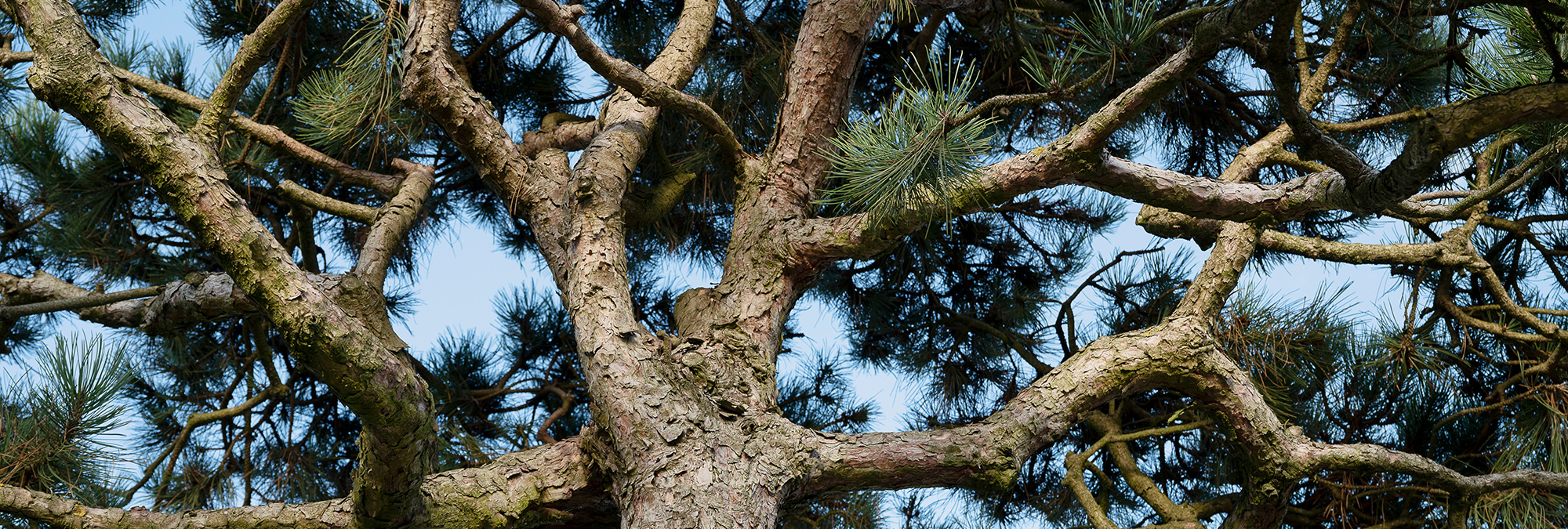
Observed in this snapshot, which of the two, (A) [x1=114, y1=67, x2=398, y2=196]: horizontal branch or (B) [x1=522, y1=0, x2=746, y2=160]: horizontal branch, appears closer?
(B) [x1=522, y1=0, x2=746, y2=160]: horizontal branch

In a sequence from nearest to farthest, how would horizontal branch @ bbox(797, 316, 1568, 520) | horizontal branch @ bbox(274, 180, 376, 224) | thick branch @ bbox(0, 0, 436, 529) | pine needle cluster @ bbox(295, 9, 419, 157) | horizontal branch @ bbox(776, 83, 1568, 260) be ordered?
thick branch @ bbox(0, 0, 436, 529) → horizontal branch @ bbox(776, 83, 1568, 260) → horizontal branch @ bbox(797, 316, 1568, 520) → pine needle cluster @ bbox(295, 9, 419, 157) → horizontal branch @ bbox(274, 180, 376, 224)

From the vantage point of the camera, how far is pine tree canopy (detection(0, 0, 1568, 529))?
1.07m

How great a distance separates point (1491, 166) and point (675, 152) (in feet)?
5.63

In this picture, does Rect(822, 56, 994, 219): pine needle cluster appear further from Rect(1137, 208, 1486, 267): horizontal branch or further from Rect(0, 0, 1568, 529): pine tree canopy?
Rect(1137, 208, 1486, 267): horizontal branch

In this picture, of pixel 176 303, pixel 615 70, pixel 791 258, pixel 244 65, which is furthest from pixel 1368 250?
pixel 176 303

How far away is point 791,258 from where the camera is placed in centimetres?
141

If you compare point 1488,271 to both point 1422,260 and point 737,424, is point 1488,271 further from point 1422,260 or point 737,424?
point 737,424

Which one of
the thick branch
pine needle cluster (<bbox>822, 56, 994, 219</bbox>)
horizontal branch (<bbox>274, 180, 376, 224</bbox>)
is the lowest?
the thick branch

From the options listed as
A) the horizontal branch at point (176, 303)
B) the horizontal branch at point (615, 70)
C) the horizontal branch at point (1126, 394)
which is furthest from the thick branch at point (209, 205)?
the horizontal branch at point (1126, 394)

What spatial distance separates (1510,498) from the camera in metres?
1.47

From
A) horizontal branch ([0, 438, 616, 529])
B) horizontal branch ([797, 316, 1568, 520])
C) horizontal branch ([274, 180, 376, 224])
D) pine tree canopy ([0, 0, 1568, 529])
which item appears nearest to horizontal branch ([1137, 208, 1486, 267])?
pine tree canopy ([0, 0, 1568, 529])

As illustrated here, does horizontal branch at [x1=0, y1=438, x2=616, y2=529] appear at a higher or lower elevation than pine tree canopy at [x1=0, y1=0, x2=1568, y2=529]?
lower

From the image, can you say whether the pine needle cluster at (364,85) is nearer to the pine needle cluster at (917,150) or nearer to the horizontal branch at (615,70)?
the horizontal branch at (615,70)

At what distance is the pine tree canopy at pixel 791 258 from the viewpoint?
1070mm
